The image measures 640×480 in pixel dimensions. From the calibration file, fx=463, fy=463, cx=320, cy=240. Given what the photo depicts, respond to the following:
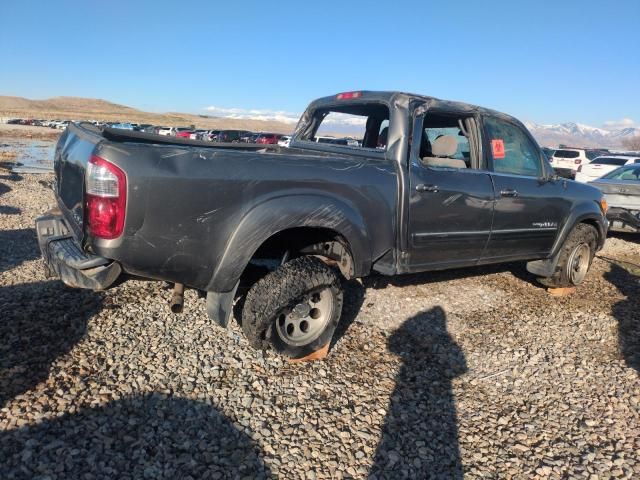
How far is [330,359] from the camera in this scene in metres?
3.51

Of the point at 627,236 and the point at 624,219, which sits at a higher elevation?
the point at 624,219

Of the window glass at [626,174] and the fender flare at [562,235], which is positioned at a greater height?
the window glass at [626,174]

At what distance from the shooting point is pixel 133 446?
238cm

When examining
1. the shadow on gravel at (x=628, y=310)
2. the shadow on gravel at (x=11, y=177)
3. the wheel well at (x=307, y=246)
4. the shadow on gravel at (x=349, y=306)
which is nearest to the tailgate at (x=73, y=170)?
the wheel well at (x=307, y=246)

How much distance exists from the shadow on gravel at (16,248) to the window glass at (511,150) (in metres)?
5.07

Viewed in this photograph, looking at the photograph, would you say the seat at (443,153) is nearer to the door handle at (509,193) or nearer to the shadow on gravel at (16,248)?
the door handle at (509,193)

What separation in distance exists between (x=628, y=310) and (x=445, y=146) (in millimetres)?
2976

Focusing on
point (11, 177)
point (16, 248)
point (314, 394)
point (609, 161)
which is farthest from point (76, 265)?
point (609, 161)

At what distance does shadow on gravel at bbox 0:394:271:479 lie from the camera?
2.21m

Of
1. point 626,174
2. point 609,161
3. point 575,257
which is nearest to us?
point 575,257

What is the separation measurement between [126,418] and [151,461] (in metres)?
0.39

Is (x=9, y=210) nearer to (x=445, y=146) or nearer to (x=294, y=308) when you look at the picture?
(x=294, y=308)

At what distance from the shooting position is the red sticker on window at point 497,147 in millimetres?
4352

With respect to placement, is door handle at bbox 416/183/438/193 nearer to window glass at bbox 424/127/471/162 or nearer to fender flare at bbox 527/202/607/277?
window glass at bbox 424/127/471/162
